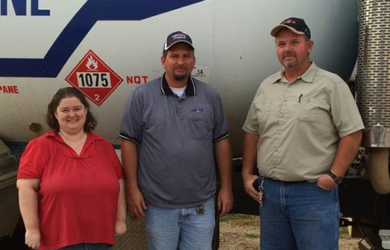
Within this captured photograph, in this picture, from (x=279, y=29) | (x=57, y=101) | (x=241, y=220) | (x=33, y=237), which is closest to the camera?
(x=33, y=237)

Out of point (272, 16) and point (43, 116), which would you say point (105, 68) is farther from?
point (272, 16)

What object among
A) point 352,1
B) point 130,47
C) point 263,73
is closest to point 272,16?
point 263,73

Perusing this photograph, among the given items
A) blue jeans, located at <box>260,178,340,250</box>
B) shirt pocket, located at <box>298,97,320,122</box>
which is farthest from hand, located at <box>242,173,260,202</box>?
shirt pocket, located at <box>298,97,320,122</box>

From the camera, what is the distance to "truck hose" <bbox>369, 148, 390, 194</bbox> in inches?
101

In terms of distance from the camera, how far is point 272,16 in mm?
2672

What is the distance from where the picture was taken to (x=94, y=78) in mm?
2861

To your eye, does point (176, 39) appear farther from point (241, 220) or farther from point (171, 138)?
point (241, 220)

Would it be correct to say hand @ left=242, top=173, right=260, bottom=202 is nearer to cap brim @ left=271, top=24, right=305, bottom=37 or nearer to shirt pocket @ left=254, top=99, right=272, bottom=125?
shirt pocket @ left=254, top=99, right=272, bottom=125

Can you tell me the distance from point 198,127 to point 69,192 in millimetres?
775

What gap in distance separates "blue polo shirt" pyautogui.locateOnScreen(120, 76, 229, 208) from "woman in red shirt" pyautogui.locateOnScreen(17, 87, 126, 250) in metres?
0.24

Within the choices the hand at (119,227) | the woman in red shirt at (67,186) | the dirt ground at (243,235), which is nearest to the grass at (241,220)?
the dirt ground at (243,235)

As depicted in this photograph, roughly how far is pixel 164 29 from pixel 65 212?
1.18 metres

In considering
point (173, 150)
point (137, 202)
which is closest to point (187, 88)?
point (173, 150)

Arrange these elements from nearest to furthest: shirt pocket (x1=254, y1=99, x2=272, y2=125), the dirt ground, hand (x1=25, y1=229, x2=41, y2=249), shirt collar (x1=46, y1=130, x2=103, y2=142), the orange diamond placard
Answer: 1. hand (x1=25, y1=229, x2=41, y2=249)
2. shirt collar (x1=46, y1=130, x2=103, y2=142)
3. shirt pocket (x1=254, y1=99, x2=272, y2=125)
4. the orange diamond placard
5. the dirt ground
